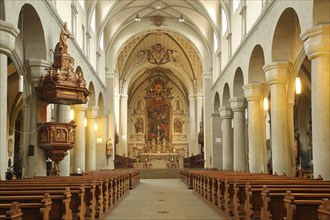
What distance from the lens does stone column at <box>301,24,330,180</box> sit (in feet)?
34.1

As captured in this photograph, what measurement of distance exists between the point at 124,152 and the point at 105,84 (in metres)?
11.4

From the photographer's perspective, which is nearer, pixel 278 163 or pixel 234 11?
pixel 278 163

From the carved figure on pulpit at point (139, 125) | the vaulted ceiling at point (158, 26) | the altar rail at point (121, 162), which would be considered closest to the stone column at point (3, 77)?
the vaulted ceiling at point (158, 26)

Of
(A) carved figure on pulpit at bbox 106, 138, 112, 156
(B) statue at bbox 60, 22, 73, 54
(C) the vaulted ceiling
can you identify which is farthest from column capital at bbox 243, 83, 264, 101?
(A) carved figure on pulpit at bbox 106, 138, 112, 156

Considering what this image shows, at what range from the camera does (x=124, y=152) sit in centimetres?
4078

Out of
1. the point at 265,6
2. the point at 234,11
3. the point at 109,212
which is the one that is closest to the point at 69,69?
the point at 109,212

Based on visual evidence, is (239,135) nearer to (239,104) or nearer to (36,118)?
(239,104)

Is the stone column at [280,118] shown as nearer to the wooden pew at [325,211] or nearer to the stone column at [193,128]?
the wooden pew at [325,211]

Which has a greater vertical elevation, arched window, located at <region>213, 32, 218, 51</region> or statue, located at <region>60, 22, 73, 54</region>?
arched window, located at <region>213, 32, 218, 51</region>

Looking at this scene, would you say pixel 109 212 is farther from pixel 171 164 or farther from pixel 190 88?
pixel 190 88

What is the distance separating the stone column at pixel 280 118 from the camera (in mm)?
14641

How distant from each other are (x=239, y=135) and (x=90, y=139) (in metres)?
8.76

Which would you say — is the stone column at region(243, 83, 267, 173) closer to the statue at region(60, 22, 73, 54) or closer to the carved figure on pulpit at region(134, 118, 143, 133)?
the statue at region(60, 22, 73, 54)

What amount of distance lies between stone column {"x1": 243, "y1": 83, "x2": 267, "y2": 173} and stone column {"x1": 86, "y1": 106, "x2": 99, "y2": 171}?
33.3 ft
